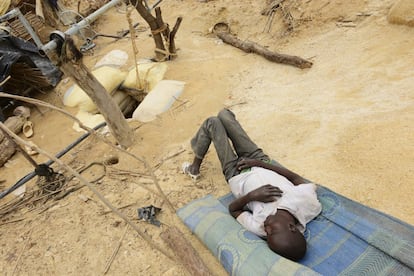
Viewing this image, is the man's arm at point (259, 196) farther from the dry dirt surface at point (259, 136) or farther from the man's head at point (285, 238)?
the dry dirt surface at point (259, 136)

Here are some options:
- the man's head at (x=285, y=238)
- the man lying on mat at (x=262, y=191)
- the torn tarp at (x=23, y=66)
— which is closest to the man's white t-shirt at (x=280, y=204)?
the man lying on mat at (x=262, y=191)

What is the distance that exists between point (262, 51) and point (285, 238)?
381 centimetres

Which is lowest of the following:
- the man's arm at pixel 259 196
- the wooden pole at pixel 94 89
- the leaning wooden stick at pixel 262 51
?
the leaning wooden stick at pixel 262 51

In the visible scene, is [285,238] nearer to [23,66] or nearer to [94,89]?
[94,89]

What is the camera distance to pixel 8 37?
4562mm

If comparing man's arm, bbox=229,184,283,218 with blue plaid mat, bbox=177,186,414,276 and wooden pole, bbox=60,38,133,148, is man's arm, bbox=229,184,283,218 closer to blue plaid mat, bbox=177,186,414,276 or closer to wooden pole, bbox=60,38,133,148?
blue plaid mat, bbox=177,186,414,276

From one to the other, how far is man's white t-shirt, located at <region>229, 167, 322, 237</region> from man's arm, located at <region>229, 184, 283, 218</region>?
0.04 m

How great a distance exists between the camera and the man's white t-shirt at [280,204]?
6.95 feet

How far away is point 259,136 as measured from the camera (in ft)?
11.1

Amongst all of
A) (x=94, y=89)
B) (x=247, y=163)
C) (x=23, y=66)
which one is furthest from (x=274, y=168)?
(x=23, y=66)

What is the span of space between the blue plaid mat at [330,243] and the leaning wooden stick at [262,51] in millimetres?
2630

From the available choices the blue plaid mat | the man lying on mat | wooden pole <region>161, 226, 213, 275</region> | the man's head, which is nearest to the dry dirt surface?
wooden pole <region>161, 226, 213, 275</region>

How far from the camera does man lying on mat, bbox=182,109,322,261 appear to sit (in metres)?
1.97

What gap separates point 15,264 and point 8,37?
340cm
